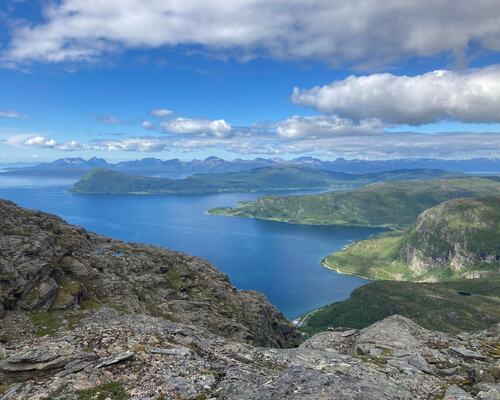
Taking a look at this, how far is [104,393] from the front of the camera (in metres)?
25.1

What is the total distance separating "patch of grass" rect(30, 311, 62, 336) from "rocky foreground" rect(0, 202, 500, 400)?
14 cm

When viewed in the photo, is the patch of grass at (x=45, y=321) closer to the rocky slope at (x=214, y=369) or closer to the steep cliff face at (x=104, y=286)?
the steep cliff face at (x=104, y=286)

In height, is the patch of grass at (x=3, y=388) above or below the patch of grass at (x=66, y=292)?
above

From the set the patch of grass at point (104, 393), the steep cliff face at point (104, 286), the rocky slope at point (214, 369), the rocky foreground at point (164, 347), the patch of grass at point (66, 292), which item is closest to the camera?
the patch of grass at point (104, 393)

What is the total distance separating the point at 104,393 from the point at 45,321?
3503 centimetres

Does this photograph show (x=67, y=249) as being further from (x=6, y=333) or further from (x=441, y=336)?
(x=441, y=336)

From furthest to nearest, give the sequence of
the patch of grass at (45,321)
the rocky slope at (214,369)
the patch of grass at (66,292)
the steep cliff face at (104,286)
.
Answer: the patch of grass at (66,292) → the steep cliff face at (104,286) → the patch of grass at (45,321) → the rocky slope at (214,369)

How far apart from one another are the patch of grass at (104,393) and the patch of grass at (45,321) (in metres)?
30.8

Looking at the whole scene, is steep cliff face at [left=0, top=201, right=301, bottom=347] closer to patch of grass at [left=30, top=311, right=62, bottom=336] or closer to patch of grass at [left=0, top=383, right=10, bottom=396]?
patch of grass at [left=30, top=311, right=62, bottom=336]

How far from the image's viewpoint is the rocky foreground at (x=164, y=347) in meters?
26.2

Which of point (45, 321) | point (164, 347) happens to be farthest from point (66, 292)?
point (164, 347)

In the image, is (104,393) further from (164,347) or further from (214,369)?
(214,369)

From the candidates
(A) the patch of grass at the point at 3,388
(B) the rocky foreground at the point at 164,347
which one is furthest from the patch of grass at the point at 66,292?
(A) the patch of grass at the point at 3,388

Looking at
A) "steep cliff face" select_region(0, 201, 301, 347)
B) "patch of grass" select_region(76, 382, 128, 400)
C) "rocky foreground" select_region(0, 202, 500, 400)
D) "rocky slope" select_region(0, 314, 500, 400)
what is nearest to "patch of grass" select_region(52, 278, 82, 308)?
"steep cliff face" select_region(0, 201, 301, 347)
